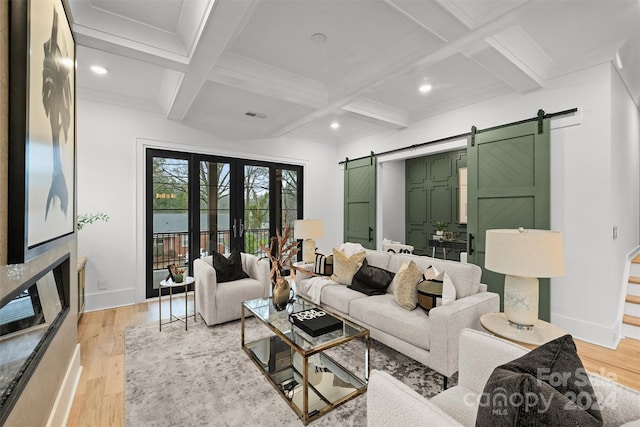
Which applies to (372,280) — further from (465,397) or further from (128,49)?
(128,49)

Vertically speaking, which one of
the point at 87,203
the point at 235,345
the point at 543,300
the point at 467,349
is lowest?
the point at 235,345

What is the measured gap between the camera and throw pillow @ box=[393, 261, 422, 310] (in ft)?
8.32

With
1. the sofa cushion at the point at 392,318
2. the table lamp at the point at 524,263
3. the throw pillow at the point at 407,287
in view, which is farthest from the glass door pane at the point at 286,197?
the table lamp at the point at 524,263

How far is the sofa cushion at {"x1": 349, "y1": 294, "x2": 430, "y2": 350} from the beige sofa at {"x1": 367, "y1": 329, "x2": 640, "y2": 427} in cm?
82

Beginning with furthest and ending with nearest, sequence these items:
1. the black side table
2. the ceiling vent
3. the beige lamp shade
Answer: the ceiling vent → the black side table → the beige lamp shade

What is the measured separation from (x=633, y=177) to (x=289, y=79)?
4573 millimetres

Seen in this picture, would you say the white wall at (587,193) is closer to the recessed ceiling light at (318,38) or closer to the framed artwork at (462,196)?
the recessed ceiling light at (318,38)

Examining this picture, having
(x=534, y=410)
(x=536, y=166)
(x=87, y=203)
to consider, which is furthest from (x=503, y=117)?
(x=87, y=203)

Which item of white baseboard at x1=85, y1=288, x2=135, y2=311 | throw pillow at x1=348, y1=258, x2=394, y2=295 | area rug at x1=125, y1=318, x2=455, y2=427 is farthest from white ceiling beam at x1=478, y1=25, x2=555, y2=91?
white baseboard at x1=85, y1=288, x2=135, y2=311

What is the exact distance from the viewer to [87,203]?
374cm

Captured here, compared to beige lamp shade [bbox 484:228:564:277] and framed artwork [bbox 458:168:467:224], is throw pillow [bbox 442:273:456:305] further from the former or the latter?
framed artwork [bbox 458:168:467:224]

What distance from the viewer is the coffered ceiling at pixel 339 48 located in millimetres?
2160

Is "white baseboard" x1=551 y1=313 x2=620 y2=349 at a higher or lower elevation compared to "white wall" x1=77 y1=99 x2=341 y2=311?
lower

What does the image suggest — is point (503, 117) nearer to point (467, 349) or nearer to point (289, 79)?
point (289, 79)
